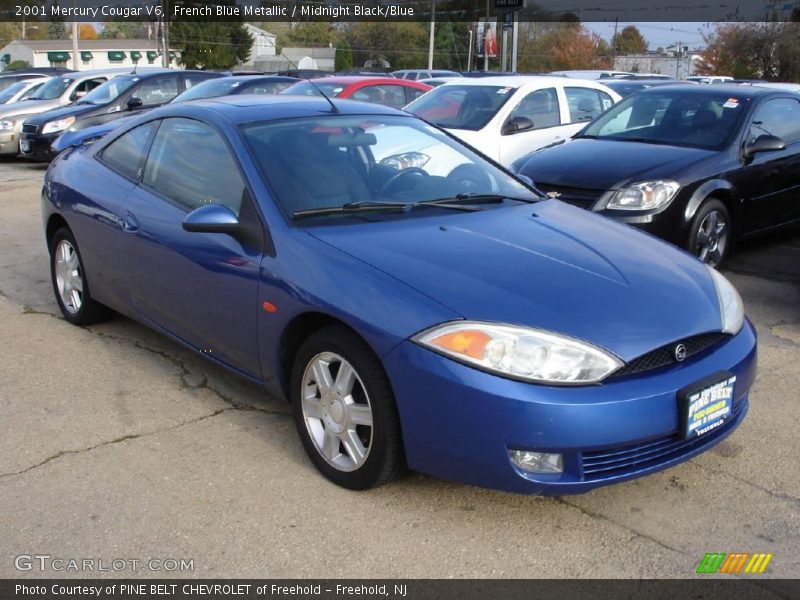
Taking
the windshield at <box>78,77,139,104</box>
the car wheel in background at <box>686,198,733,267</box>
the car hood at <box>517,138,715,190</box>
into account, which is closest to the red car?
the windshield at <box>78,77,139,104</box>

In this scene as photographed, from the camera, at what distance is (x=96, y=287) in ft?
16.8

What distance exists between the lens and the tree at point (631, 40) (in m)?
83.9

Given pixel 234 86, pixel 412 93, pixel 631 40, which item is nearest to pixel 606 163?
pixel 412 93

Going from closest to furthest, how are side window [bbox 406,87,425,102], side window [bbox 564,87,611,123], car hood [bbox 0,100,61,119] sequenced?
1. side window [bbox 564,87,611,123]
2. side window [bbox 406,87,425,102]
3. car hood [bbox 0,100,61,119]

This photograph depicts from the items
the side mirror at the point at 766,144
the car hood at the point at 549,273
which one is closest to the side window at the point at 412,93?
the side mirror at the point at 766,144

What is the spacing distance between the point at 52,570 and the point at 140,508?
45 centimetres

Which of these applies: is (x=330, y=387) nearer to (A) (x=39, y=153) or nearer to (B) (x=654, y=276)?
(B) (x=654, y=276)

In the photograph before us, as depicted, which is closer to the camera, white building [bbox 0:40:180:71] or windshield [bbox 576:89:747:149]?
windshield [bbox 576:89:747:149]

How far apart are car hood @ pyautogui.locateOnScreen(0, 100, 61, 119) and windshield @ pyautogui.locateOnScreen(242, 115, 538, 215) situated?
12.8 m

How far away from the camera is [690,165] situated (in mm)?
6648

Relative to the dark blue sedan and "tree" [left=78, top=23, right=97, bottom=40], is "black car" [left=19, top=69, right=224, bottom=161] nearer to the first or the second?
the dark blue sedan

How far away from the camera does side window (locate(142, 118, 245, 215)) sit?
402cm

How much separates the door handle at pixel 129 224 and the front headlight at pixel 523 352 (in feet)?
7.20

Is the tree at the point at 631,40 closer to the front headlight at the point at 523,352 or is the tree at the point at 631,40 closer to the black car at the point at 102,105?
the black car at the point at 102,105
